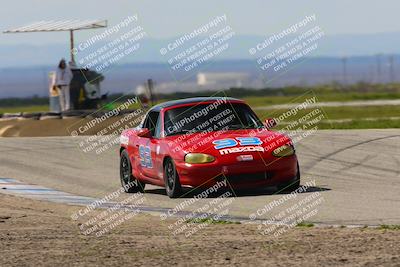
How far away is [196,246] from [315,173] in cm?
805

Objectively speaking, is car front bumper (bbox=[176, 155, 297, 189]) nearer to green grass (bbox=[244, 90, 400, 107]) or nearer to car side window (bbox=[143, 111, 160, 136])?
car side window (bbox=[143, 111, 160, 136])

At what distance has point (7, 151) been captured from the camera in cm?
2206

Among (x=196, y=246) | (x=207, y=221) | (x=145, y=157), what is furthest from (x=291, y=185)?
(x=196, y=246)

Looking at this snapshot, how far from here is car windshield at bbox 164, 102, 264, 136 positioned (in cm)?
1477

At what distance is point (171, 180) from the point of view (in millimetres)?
14383

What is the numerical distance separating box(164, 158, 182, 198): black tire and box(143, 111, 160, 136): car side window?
3.24 ft

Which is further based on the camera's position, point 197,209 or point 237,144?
point 237,144

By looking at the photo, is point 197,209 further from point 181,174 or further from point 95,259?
point 95,259

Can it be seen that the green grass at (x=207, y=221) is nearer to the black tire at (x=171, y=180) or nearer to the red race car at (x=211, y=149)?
the red race car at (x=211, y=149)

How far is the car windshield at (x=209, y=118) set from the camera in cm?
1477

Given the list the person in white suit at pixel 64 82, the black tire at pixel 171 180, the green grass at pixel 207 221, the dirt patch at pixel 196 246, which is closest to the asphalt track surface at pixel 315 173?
the black tire at pixel 171 180

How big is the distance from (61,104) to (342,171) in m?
17.1


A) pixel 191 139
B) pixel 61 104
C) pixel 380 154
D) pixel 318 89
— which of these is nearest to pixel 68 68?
pixel 61 104

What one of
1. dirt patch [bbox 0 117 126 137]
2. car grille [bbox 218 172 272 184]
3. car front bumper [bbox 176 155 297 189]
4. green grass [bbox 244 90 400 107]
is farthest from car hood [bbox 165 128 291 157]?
green grass [bbox 244 90 400 107]
